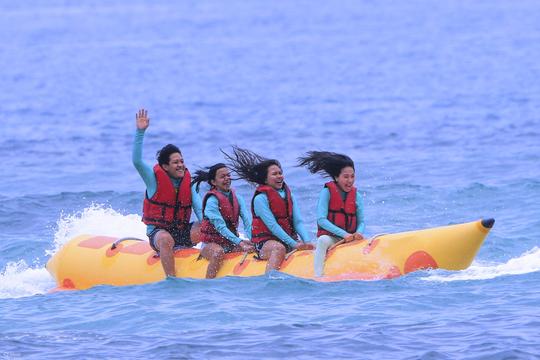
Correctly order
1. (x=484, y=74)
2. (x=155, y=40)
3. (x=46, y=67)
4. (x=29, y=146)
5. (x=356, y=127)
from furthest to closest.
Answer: (x=155, y=40)
(x=46, y=67)
(x=484, y=74)
(x=356, y=127)
(x=29, y=146)

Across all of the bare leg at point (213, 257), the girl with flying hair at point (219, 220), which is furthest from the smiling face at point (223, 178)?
the bare leg at point (213, 257)

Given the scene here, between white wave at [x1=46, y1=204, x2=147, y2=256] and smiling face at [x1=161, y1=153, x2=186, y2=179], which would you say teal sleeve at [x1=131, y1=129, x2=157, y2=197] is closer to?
smiling face at [x1=161, y1=153, x2=186, y2=179]

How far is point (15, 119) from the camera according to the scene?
24656mm

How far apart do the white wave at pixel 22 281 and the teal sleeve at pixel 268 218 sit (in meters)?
2.23

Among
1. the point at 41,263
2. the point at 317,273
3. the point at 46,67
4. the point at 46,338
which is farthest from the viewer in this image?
the point at 46,67

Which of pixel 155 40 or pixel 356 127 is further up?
pixel 155 40

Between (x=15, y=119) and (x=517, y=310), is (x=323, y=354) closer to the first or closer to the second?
Answer: (x=517, y=310)

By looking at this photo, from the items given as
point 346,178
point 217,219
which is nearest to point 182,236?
point 217,219

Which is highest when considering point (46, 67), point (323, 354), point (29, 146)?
point (46, 67)

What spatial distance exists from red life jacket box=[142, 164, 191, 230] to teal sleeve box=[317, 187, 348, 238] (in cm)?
119

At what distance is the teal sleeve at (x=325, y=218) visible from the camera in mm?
9883

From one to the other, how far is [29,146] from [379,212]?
27.8 ft

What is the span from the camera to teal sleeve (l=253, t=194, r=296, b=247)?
10.1 m

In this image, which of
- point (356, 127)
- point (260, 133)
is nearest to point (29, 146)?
point (260, 133)
